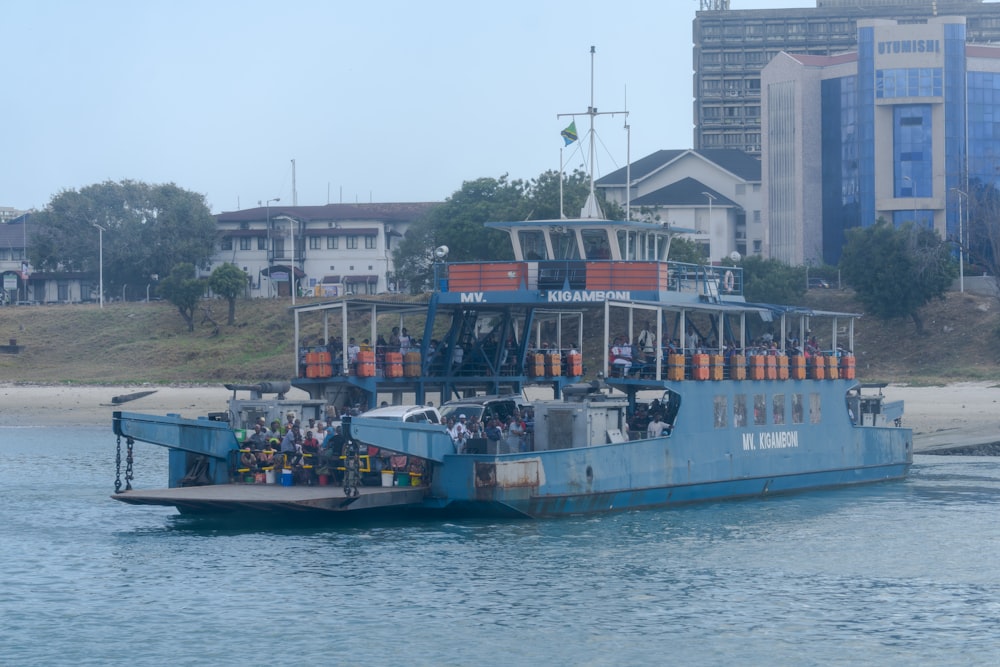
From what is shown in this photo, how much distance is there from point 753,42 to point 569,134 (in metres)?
89.2

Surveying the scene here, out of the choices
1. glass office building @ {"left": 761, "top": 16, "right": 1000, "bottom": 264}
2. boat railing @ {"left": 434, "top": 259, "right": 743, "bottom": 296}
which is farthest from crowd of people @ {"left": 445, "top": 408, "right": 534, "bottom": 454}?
glass office building @ {"left": 761, "top": 16, "right": 1000, "bottom": 264}

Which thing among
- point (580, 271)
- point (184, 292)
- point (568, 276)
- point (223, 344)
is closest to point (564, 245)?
point (580, 271)

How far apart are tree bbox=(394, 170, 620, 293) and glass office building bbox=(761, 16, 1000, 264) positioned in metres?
17.6

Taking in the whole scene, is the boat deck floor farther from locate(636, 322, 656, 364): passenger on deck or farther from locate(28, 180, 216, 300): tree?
locate(28, 180, 216, 300): tree

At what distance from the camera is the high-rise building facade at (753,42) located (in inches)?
4550

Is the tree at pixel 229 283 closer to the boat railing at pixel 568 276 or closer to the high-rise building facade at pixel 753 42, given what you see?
the boat railing at pixel 568 276

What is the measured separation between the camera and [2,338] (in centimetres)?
7212

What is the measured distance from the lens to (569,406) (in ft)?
84.6

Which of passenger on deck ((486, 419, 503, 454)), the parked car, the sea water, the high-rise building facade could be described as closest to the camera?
the sea water

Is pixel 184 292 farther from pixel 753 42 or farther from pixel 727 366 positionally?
pixel 753 42

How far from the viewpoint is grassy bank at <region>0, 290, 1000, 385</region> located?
194 ft

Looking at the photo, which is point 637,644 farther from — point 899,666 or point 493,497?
point 493,497

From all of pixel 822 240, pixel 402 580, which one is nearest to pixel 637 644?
pixel 402 580

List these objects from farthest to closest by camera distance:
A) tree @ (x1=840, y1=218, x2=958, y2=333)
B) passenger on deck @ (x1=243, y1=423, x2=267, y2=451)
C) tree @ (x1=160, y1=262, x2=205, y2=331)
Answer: tree @ (x1=160, y1=262, x2=205, y2=331)
tree @ (x1=840, y1=218, x2=958, y2=333)
passenger on deck @ (x1=243, y1=423, x2=267, y2=451)
